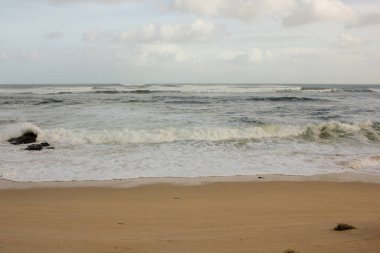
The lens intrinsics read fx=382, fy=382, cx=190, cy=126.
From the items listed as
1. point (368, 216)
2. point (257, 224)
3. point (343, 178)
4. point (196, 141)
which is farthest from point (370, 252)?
point (196, 141)

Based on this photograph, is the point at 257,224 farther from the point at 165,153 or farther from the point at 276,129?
the point at 276,129

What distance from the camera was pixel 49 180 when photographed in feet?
25.3

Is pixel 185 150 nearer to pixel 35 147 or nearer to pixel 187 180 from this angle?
pixel 187 180

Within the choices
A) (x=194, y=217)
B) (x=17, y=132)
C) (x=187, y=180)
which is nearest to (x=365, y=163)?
(x=187, y=180)

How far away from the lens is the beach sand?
12.6 feet

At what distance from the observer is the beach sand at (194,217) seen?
3.85m

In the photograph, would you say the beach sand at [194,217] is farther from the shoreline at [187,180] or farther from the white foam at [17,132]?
the white foam at [17,132]

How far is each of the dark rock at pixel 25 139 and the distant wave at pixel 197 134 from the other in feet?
0.77

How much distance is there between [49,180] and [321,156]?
6691mm

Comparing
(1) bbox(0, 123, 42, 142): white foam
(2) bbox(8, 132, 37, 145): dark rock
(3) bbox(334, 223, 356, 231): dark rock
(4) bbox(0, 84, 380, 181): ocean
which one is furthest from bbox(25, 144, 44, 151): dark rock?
(3) bbox(334, 223, 356, 231): dark rock

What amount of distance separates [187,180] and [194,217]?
8.56ft

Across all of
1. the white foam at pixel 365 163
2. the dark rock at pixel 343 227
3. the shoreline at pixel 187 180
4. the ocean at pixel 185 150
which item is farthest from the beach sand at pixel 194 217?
the white foam at pixel 365 163

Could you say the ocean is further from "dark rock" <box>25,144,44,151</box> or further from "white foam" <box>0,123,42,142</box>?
"dark rock" <box>25,144,44,151</box>

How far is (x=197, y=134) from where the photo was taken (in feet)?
42.5
